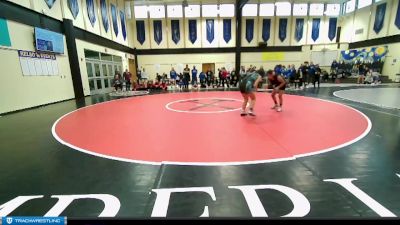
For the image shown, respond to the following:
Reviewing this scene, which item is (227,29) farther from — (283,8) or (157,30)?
(157,30)

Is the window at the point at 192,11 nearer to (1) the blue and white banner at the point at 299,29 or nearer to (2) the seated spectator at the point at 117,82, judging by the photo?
(1) the blue and white banner at the point at 299,29

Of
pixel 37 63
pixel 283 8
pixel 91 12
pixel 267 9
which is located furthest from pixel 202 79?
pixel 283 8

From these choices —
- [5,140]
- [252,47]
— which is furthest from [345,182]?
[252,47]

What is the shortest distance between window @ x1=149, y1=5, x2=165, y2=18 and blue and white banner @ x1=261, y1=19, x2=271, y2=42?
10.00 meters

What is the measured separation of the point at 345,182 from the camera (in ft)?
9.19

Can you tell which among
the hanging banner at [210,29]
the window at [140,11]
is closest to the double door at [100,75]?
the window at [140,11]

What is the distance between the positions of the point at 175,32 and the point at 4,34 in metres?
16.1

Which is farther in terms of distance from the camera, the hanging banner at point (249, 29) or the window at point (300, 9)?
the hanging banner at point (249, 29)

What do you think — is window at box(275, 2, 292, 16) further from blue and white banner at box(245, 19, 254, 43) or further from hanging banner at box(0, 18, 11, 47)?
hanging banner at box(0, 18, 11, 47)

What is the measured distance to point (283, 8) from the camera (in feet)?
74.2

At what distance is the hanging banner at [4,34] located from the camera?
8.10 metres

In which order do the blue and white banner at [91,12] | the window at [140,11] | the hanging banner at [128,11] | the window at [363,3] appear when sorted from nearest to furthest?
the blue and white banner at [91,12]
the window at [363,3]
the hanging banner at [128,11]
the window at [140,11]

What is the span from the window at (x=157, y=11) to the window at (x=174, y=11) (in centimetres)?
58

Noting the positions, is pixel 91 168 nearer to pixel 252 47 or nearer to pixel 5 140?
pixel 5 140
